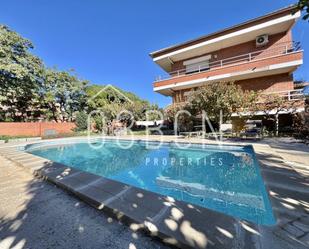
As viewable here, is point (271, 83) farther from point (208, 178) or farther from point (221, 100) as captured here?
point (208, 178)

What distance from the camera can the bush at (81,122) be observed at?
25.2 meters

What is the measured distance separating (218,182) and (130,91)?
125ft

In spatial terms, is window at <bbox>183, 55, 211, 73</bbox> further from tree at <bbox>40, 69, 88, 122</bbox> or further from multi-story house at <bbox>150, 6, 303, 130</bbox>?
tree at <bbox>40, 69, 88, 122</bbox>

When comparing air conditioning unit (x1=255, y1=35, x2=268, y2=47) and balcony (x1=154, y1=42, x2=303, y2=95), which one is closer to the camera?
balcony (x1=154, y1=42, x2=303, y2=95)

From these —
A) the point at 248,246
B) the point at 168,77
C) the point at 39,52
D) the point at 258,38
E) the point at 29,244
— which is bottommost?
the point at 29,244

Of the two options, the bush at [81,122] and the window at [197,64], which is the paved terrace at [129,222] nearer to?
the window at [197,64]

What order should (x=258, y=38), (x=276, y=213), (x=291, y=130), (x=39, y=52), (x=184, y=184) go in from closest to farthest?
1. (x=276, y=213)
2. (x=184, y=184)
3. (x=291, y=130)
4. (x=258, y=38)
5. (x=39, y=52)

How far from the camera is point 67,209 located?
3201 mm

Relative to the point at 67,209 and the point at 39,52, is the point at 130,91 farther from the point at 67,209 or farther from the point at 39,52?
the point at 67,209

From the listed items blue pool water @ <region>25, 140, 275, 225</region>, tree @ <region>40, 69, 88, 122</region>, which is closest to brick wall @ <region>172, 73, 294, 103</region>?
blue pool water @ <region>25, 140, 275, 225</region>

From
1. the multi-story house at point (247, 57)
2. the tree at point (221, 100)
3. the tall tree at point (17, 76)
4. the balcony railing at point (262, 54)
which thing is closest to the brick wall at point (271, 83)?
the multi-story house at point (247, 57)

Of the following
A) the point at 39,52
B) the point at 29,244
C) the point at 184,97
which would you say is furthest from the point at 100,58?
the point at 29,244

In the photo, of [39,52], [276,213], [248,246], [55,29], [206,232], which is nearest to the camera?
[248,246]

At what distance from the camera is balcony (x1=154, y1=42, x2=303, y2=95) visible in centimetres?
1384
